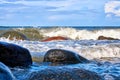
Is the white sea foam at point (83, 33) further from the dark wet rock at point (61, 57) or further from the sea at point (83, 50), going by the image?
the dark wet rock at point (61, 57)

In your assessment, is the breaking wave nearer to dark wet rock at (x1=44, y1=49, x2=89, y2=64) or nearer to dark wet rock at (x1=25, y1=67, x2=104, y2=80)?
dark wet rock at (x1=44, y1=49, x2=89, y2=64)

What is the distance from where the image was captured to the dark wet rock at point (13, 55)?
10664 mm

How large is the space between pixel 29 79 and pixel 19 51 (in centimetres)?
Result: 392

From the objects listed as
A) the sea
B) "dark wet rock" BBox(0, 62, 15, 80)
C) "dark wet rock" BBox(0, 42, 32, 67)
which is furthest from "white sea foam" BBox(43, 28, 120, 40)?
"dark wet rock" BBox(0, 62, 15, 80)

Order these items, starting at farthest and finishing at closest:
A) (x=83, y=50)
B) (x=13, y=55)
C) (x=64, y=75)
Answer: (x=83, y=50)
(x=13, y=55)
(x=64, y=75)

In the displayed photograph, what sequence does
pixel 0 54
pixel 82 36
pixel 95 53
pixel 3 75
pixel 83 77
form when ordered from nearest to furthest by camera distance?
pixel 3 75, pixel 83 77, pixel 0 54, pixel 95 53, pixel 82 36

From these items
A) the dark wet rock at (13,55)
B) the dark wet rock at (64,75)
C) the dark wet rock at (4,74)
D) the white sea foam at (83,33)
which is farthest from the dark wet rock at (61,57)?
the white sea foam at (83,33)

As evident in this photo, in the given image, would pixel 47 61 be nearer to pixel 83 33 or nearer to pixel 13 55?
pixel 13 55

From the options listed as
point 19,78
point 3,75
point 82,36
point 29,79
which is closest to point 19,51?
point 19,78

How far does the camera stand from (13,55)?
1087cm

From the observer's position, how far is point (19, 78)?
8.12 m

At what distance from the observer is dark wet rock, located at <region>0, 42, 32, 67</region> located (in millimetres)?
10664

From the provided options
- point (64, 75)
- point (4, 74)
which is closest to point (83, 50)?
point (64, 75)

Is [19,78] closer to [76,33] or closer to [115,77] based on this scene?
[115,77]
